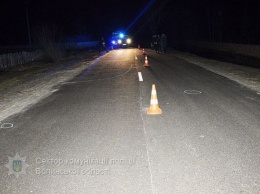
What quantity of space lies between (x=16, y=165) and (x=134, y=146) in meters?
2.10

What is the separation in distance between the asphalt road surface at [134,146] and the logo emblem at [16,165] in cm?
2

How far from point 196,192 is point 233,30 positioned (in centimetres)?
3663

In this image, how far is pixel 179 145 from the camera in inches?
211

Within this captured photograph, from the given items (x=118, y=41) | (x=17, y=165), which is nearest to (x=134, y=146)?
(x=17, y=165)

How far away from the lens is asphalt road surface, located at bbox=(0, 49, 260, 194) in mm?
4098

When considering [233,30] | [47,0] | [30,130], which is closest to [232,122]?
[30,130]

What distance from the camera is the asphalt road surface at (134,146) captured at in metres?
4.10

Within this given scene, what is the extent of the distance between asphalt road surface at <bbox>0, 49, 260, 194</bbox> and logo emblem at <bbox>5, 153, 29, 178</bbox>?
0.02 metres

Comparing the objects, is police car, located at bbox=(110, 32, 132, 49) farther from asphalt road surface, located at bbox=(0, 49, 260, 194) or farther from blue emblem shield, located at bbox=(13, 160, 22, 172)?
blue emblem shield, located at bbox=(13, 160, 22, 172)

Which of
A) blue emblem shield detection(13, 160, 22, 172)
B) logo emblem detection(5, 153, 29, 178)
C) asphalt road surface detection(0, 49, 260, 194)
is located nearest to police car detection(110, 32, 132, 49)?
asphalt road surface detection(0, 49, 260, 194)

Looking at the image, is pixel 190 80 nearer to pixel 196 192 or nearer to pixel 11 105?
pixel 11 105

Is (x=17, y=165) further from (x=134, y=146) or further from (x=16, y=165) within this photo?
(x=134, y=146)

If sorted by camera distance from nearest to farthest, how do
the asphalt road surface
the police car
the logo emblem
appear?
the asphalt road surface → the logo emblem → the police car

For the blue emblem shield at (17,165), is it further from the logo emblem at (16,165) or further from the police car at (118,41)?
the police car at (118,41)
